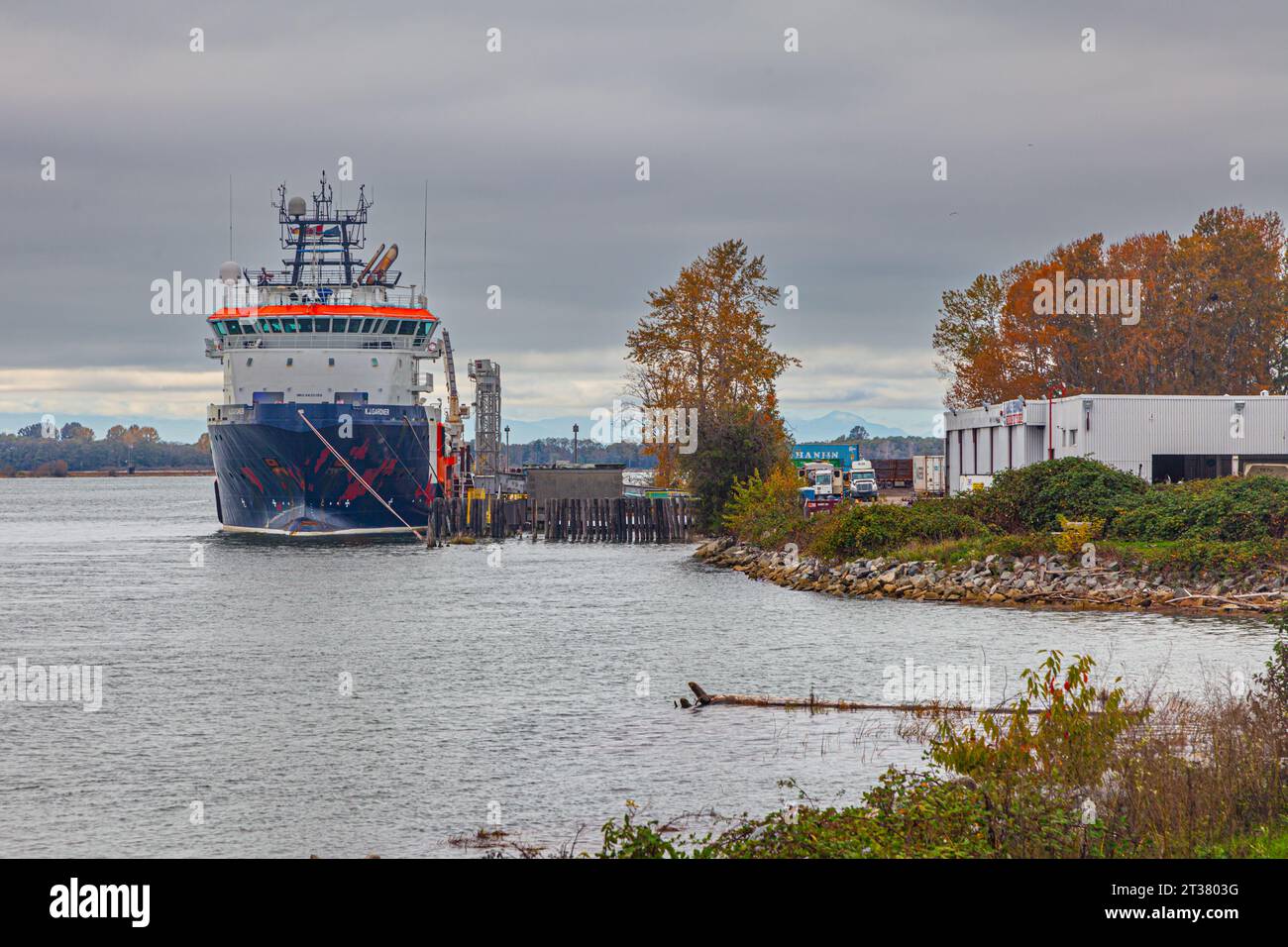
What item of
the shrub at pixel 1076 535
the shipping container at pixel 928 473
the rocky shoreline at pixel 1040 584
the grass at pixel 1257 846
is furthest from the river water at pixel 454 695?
the shipping container at pixel 928 473

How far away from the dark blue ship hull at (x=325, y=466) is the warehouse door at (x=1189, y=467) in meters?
39.0

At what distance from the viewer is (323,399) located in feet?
259

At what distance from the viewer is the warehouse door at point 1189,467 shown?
61.3 metres

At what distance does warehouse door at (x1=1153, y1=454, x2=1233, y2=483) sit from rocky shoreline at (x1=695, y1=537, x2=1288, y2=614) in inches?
715

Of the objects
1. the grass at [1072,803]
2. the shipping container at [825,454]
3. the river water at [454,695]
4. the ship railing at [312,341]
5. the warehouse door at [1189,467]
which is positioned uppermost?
the ship railing at [312,341]

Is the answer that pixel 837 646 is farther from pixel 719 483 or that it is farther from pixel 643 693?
pixel 719 483

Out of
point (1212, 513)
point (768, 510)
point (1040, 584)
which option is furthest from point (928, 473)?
point (1040, 584)

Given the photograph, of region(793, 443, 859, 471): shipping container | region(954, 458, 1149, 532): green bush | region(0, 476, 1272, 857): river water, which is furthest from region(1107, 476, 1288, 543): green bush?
region(793, 443, 859, 471): shipping container

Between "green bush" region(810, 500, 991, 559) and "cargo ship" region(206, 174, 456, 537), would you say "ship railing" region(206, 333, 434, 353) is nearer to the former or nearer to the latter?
"cargo ship" region(206, 174, 456, 537)

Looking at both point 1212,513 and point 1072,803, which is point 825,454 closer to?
point 1212,513

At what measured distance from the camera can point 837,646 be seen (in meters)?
35.0

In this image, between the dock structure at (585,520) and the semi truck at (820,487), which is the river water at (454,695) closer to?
the semi truck at (820,487)
